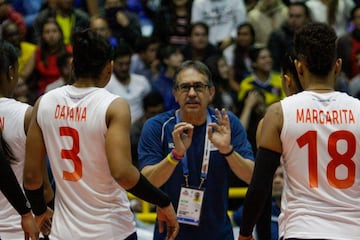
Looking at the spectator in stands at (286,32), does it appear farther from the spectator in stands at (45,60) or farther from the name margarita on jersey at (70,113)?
the name margarita on jersey at (70,113)

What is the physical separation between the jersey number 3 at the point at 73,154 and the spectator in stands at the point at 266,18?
25.8 ft

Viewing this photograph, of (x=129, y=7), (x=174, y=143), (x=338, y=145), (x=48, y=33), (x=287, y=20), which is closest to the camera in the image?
(x=338, y=145)

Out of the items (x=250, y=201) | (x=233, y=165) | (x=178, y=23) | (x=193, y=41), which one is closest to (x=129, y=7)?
(x=178, y=23)

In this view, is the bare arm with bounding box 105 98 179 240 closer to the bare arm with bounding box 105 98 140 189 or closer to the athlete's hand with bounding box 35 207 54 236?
the bare arm with bounding box 105 98 140 189

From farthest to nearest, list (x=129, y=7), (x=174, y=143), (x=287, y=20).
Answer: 1. (x=129, y=7)
2. (x=287, y=20)
3. (x=174, y=143)

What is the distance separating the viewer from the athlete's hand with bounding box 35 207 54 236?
5481 mm

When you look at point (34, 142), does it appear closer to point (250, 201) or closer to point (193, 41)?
point (250, 201)

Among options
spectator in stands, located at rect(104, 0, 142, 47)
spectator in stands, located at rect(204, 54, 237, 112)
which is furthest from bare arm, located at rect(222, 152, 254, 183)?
spectator in stands, located at rect(104, 0, 142, 47)

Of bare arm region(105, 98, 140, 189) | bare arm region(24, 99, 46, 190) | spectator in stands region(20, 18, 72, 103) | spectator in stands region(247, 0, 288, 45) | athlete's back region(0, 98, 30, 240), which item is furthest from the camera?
spectator in stands region(247, 0, 288, 45)

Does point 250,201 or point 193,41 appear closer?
point 250,201

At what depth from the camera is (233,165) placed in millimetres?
5797

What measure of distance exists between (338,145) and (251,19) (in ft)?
26.8

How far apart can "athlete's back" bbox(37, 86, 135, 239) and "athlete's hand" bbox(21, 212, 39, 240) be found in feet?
0.48

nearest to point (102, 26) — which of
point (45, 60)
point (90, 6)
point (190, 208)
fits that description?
point (45, 60)
